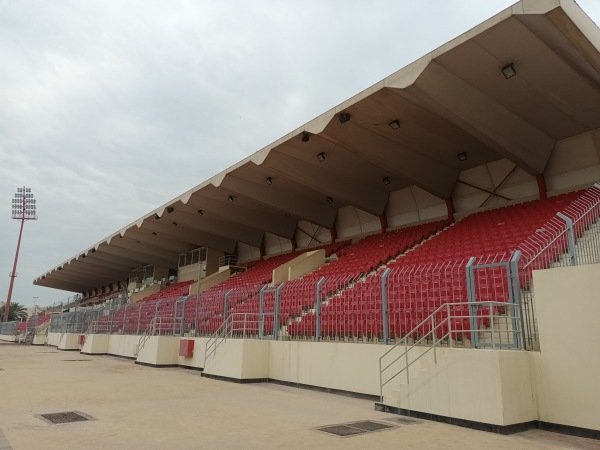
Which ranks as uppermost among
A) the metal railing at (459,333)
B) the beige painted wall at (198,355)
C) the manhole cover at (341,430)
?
the metal railing at (459,333)

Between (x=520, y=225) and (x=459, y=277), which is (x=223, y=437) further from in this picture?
(x=520, y=225)

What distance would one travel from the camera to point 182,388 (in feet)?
32.5

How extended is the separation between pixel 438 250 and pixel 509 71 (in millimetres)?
5318

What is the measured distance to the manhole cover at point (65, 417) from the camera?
20.5 feet

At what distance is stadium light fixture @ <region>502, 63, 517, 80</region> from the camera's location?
10836 mm

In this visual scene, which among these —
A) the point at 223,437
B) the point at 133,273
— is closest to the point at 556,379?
the point at 223,437

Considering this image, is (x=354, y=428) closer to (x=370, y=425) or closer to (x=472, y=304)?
(x=370, y=425)

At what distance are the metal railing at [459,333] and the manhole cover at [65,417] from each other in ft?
14.8

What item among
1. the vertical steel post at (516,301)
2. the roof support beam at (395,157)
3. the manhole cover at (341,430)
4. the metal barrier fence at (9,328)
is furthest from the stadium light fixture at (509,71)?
the metal barrier fence at (9,328)

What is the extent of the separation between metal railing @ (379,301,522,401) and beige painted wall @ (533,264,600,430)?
1.86 feet

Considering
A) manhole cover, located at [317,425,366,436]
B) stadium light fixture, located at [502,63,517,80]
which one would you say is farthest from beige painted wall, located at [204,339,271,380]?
stadium light fixture, located at [502,63,517,80]

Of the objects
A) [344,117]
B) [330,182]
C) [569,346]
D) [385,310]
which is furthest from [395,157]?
[569,346]

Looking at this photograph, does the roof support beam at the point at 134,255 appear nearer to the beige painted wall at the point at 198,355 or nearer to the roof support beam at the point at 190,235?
the roof support beam at the point at 190,235

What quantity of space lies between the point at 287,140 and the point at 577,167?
376 inches
